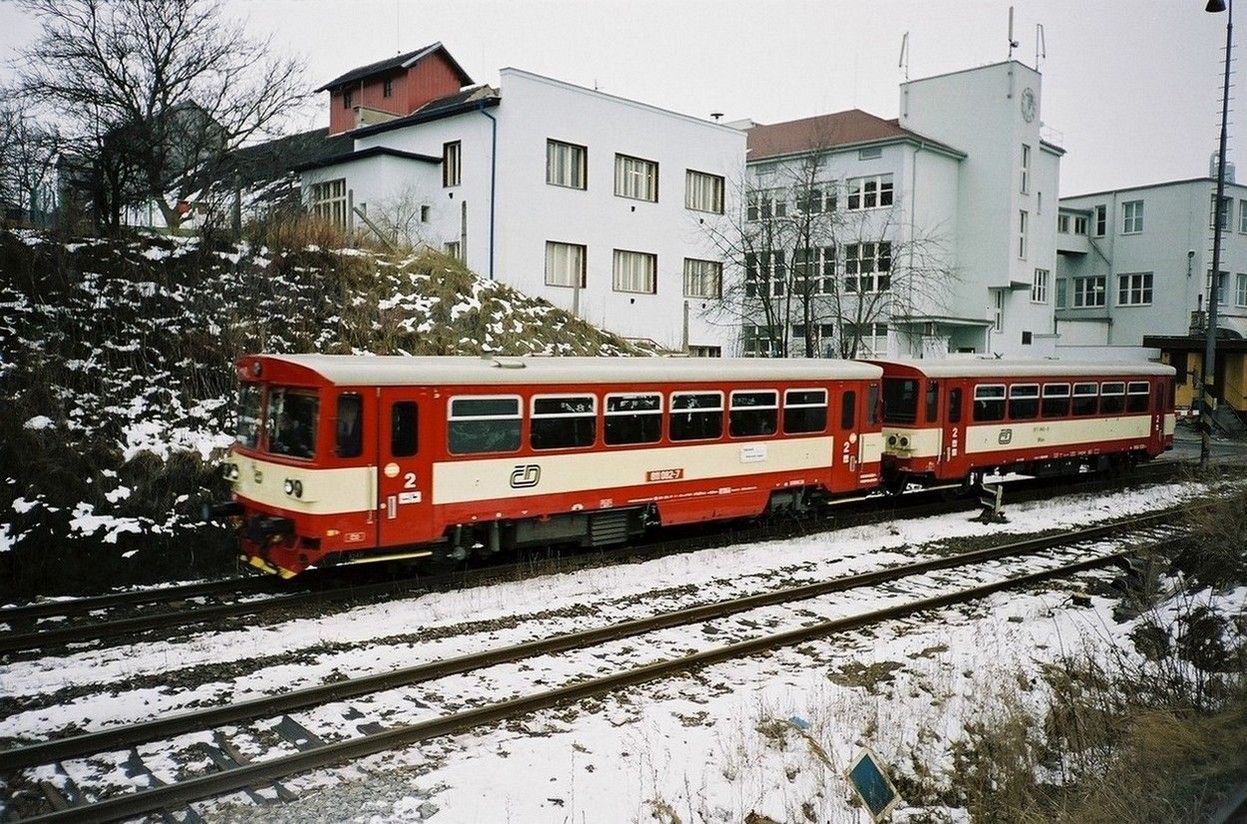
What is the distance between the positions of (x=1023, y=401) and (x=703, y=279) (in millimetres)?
14984

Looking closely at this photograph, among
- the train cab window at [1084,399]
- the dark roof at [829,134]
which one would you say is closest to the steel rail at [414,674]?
the train cab window at [1084,399]

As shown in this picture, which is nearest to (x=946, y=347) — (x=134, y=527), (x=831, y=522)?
(x=831, y=522)

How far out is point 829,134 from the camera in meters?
37.6

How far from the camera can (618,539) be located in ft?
43.5

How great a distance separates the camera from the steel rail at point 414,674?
660 centimetres

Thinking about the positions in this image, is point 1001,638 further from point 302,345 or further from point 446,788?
point 302,345

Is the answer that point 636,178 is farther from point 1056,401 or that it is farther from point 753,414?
point 753,414

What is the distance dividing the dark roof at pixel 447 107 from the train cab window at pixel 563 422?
16851 millimetres

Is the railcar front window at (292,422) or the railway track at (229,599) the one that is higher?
the railcar front window at (292,422)

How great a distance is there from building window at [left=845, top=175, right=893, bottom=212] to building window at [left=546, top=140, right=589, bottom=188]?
15.2 metres

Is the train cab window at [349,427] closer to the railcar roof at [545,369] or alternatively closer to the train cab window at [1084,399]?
the railcar roof at [545,369]

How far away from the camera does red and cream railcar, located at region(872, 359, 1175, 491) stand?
17703 millimetres

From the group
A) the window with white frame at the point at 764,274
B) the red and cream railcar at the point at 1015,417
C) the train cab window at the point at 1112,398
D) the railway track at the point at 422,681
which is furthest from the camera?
the window with white frame at the point at 764,274

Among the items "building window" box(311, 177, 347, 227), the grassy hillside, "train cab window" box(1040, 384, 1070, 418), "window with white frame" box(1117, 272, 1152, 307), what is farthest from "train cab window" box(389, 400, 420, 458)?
"window with white frame" box(1117, 272, 1152, 307)
